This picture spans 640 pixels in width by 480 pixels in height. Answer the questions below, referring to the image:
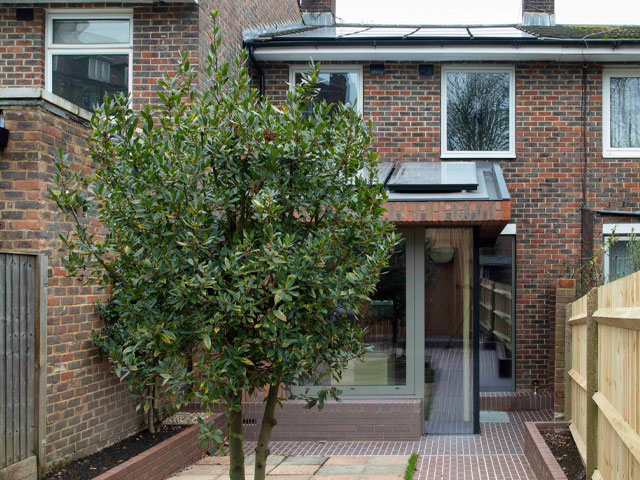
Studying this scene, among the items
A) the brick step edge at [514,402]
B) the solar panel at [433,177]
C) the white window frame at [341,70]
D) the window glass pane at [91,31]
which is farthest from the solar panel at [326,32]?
the brick step edge at [514,402]

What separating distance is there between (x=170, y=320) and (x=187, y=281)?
423 millimetres

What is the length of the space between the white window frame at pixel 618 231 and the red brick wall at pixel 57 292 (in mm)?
8172

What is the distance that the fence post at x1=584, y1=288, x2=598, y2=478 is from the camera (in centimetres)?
600

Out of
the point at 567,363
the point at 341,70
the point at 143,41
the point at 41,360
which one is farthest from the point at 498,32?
the point at 41,360

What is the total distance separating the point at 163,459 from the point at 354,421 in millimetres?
3049

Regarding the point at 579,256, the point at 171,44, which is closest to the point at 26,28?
the point at 171,44

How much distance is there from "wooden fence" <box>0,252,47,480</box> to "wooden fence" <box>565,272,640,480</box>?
441 cm

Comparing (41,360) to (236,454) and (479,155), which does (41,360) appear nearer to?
(236,454)

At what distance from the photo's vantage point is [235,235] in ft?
16.7

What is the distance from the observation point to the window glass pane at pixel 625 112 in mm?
12969

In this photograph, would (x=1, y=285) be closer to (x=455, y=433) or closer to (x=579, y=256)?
(x=455, y=433)

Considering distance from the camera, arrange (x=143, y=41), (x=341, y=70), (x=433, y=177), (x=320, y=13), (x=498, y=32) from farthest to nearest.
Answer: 1. (x=320, y=13)
2. (x=498, y=32)
3. (x=341, y=70)
4. (x=433, y=177)
5. (x=143, y=41)

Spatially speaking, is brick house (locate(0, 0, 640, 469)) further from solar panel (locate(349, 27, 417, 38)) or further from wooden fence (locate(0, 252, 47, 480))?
wooden fence (locate(0, 252, 47, 480))

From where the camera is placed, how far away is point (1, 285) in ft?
20.2
